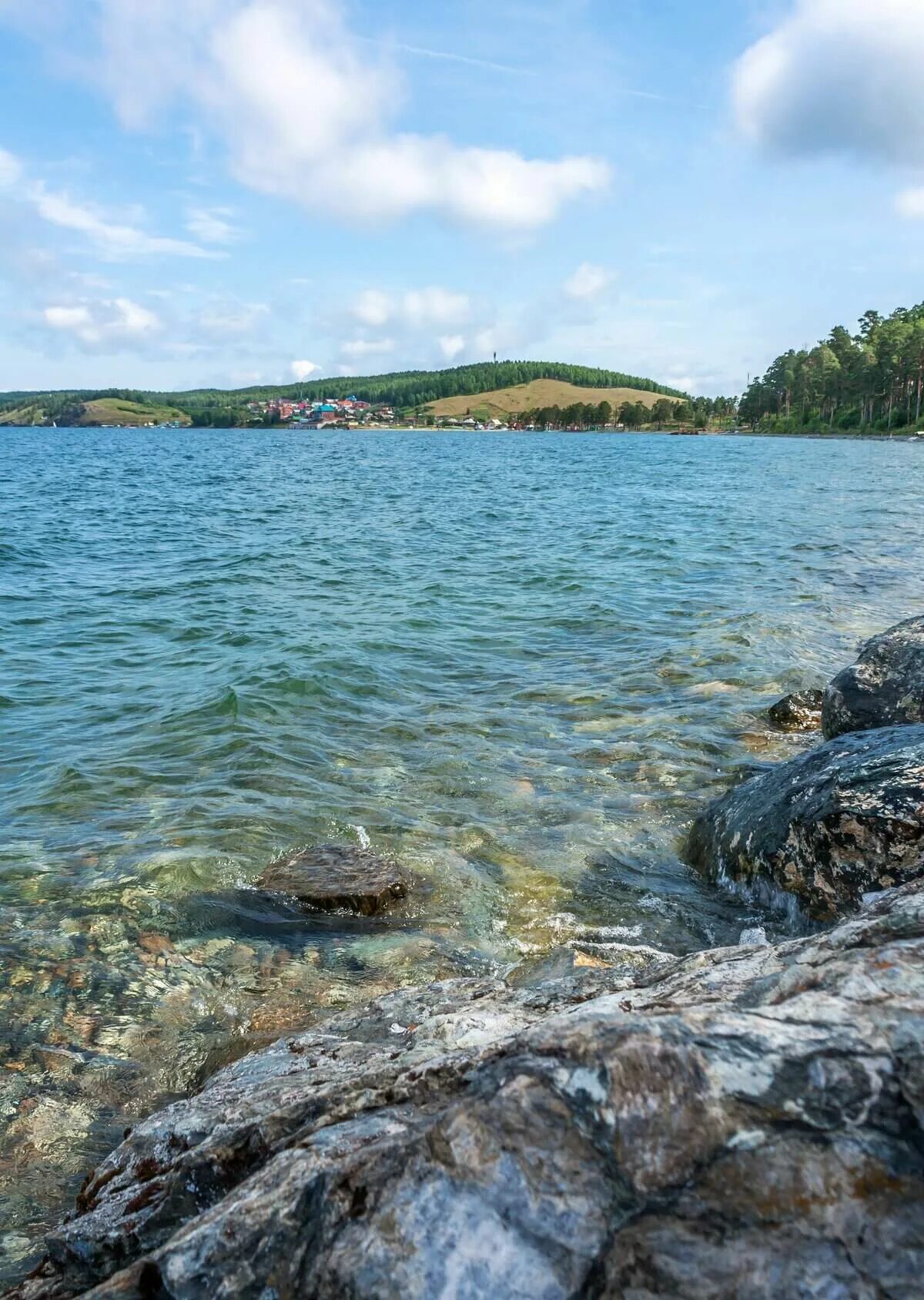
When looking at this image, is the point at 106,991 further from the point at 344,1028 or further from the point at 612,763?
the point at 612,763

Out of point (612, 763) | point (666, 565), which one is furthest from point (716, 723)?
point (666, 565)

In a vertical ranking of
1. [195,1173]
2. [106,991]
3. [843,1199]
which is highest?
[843,1199]

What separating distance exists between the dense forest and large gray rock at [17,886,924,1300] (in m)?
139

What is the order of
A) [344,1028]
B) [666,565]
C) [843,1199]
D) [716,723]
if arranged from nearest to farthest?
[843,1199]
[344,1028]
[716,723]
[666,565]

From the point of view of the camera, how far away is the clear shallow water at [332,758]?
566 cm

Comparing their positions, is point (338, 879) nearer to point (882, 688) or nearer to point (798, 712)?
point (882, 688)

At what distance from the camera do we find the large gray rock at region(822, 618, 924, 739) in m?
8.49

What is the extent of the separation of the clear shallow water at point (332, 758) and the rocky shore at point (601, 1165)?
6.83 ft

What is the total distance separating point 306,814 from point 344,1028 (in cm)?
495

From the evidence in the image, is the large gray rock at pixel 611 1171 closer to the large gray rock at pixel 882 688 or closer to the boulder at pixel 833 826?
the boulder at pixel 833 826

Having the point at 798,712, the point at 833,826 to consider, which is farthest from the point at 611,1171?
the point at 798,712

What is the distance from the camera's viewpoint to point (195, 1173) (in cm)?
251

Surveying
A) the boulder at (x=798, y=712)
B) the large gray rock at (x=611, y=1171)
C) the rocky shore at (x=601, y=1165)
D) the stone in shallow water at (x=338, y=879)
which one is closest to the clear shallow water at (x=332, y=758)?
the stone in shallow water at (x=338, y=879)

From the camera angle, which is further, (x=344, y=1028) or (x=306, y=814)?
(x=306, y=814)
